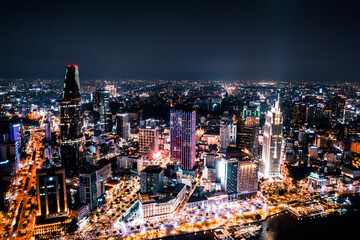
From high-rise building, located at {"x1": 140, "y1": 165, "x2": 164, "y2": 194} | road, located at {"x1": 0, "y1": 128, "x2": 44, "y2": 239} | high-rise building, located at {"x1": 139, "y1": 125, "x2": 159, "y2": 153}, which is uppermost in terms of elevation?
high-rise building, located at {"x1": 139, "y1": 125, "x2": 159, "y2": 153}

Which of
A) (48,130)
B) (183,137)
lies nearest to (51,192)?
(183,137)

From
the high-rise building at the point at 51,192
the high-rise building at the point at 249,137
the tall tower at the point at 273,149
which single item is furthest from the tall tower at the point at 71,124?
the tall tower at the point at 273,149

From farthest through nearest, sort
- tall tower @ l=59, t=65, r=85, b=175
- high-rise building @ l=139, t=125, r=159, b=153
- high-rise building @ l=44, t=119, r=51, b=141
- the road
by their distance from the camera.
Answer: high-rise building @ l=44, t=119, r=51, b=141
high-rise building @ l=139, t=125, r=159, b=153
tall tower @ l=59, t=65, r=85, b=175
the road

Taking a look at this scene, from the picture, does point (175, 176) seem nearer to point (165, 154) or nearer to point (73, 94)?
point (165, 154)

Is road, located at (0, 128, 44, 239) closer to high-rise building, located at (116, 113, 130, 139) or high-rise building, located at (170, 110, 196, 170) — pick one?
high-rise building, located at (116, 113, 130, 139)

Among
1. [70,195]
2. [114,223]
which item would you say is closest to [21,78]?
[70,195]

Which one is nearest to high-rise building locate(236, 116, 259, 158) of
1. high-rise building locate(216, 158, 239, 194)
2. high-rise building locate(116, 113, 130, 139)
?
high-rise building locate(216, 158, 239, 194)

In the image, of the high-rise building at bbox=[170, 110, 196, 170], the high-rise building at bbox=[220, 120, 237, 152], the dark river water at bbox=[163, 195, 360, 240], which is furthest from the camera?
the high-rise building at bbox=[220, 120, 237, 152]
